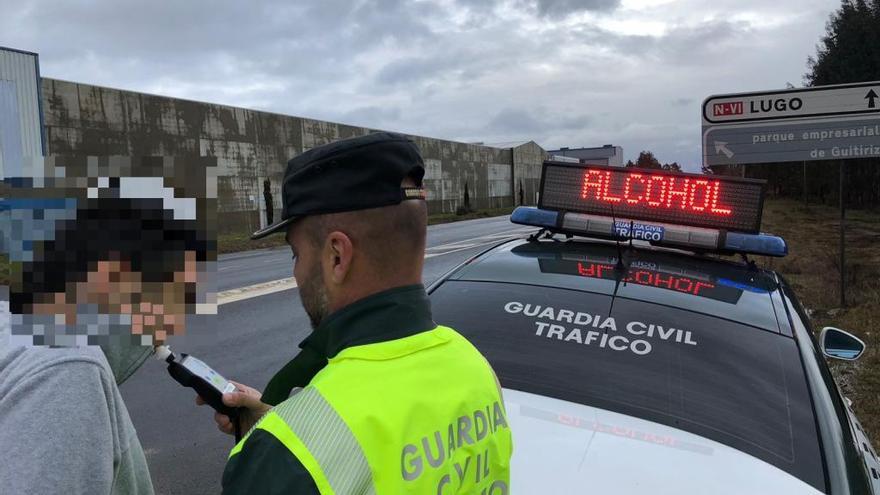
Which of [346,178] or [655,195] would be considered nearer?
[346,178]

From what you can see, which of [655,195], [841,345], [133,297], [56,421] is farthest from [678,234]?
[56,421]

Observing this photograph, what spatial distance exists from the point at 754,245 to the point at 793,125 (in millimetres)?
7124

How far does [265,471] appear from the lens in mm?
980

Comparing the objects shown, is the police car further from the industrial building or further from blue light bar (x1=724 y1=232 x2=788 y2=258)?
the industrial building

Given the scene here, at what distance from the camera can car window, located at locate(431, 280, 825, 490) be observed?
2.22 meters

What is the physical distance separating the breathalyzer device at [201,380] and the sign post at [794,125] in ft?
29.5

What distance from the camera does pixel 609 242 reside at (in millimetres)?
3709

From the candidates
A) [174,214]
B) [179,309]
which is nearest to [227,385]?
[179,309]

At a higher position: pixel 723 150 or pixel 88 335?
pixel 723 150

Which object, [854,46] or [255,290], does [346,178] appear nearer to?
[255,290]

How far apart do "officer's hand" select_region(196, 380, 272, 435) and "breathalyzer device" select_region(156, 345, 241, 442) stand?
0.02 meters

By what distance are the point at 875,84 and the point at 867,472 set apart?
836 centimetres

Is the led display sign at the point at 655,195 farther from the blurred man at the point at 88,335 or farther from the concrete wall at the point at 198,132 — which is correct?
the concrete wall at the point at 198,132

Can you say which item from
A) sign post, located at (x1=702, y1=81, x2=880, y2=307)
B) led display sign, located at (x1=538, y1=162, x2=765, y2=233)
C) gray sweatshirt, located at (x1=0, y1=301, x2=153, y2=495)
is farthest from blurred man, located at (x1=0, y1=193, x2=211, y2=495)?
sign post, located at (x1=702, y1=81, x2=880, y2=307)
